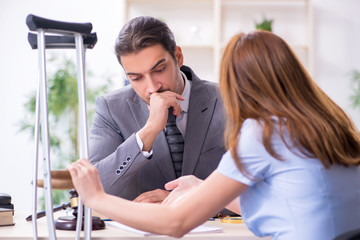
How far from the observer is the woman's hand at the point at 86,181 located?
1.38m

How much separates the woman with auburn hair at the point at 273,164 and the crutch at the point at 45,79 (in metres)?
0.08

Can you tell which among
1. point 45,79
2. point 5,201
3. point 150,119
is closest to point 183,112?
point 150,119

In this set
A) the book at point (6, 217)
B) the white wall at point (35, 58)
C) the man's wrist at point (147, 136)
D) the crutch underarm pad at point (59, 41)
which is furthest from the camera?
the white wall at point (35, 58)

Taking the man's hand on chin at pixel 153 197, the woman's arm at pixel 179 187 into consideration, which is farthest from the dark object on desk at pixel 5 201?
the woman's arm at pixel 179 187

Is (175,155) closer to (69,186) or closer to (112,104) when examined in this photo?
(112,104)

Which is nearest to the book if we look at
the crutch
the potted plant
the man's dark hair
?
the crutch

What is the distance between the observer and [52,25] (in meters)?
1.31

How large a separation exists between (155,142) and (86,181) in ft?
3.32

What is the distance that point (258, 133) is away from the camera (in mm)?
1346

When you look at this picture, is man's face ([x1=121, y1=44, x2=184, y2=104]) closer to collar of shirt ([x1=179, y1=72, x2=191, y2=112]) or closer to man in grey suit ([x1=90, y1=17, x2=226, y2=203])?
man in grey suit ([x1=90, y1=17, x2=226, y2=203])

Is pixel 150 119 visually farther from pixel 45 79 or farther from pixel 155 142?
pixel 45 79

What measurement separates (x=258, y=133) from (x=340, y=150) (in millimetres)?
223

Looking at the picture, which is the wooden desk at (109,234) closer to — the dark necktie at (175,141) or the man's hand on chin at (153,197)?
the man's hand on chin at (153,197)

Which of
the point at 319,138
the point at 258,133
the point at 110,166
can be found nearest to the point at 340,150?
the point at 319,138
